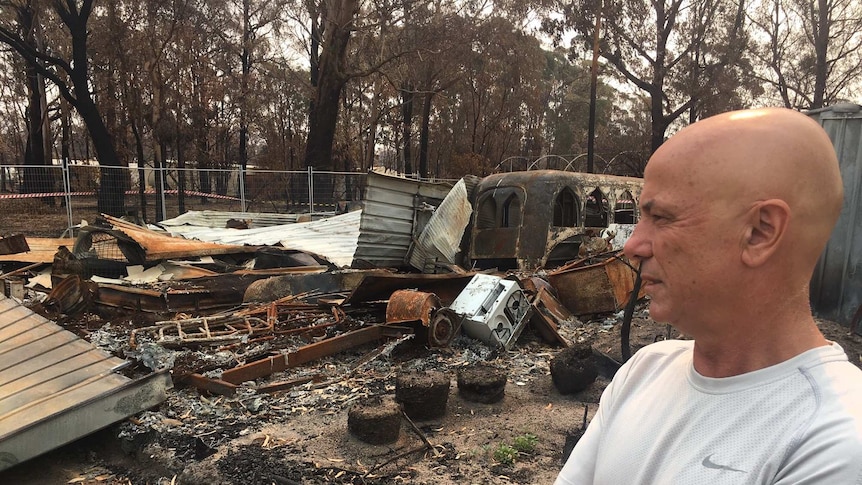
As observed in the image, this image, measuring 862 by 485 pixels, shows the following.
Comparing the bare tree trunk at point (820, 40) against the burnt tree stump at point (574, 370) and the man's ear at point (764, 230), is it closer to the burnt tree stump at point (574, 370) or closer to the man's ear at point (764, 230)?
the burnt tree stump at point (574, 370)

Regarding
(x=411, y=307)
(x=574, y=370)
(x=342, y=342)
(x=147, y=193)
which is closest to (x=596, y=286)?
(x=574, y=370)

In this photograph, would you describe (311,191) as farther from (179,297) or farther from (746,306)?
(746,306)

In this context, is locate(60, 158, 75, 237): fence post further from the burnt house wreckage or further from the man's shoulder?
the man's shoulder

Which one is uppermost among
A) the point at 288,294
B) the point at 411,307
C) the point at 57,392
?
the point at 411,307

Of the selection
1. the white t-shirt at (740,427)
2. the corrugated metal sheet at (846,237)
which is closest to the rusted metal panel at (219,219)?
the corrugated metal sheet at (846,237)

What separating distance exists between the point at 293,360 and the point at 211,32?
92.8ft

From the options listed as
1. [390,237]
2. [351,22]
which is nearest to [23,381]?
[390,237]

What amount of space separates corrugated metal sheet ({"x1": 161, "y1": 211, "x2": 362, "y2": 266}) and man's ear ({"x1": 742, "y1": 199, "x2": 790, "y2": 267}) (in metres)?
10.2

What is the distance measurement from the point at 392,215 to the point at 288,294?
109 inches

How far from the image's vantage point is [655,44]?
86.4 feet

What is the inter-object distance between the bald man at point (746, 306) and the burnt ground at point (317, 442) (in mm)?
3036

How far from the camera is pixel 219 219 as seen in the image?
1477cm

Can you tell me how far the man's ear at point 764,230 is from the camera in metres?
0.83

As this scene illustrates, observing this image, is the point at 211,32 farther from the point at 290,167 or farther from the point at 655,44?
the point at 655,44
